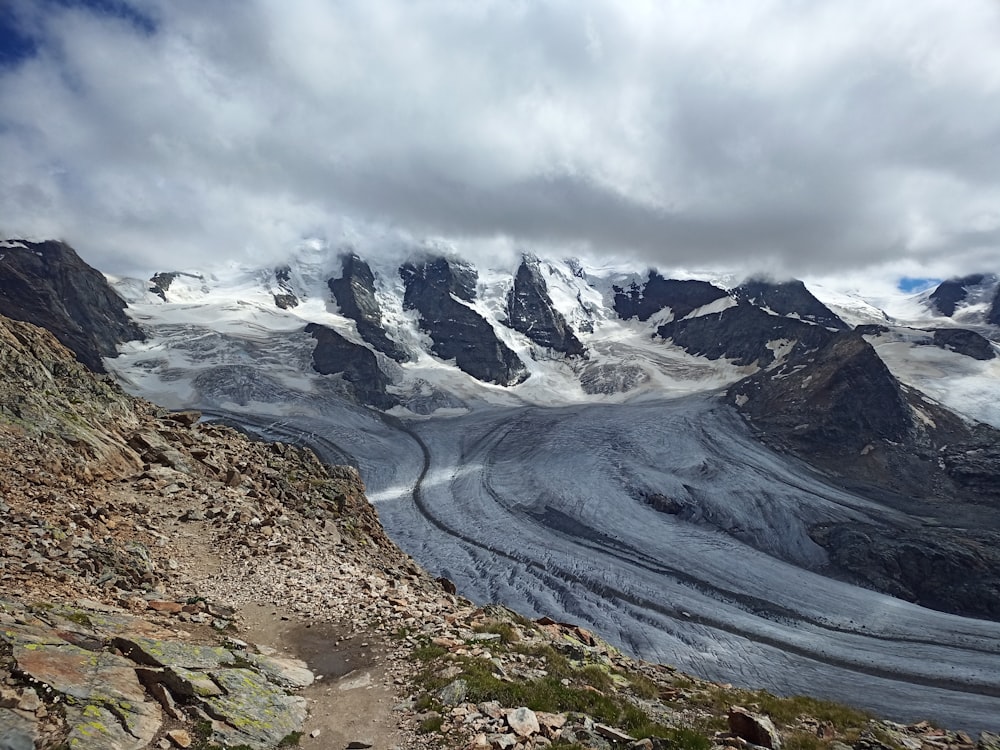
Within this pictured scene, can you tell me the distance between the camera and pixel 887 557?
5278cm

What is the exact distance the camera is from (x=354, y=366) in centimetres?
12419

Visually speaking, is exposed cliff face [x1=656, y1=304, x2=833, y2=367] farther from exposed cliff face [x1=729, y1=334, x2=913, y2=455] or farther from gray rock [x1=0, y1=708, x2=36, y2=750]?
gray rock [x1=0, y1=708, x2=36, y2=750]

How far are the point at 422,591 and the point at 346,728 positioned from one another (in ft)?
27.5

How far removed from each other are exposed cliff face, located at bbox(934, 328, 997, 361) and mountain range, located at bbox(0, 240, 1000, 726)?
635mm

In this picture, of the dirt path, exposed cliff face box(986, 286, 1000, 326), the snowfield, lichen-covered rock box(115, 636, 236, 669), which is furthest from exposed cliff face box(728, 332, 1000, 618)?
exposed cliff face box(986, 286, 1000, 326)

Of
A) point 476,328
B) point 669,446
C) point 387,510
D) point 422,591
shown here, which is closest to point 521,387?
point 476,328

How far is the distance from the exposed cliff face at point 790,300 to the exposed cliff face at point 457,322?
76.2m

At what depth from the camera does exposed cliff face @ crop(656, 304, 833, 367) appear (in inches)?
5453

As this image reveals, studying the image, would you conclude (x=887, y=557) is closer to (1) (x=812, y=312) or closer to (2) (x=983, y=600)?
(2) (x=983, y=600)

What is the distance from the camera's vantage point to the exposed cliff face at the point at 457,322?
15575 cm

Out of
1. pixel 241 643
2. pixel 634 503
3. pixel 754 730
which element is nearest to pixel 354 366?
pixel 634 503

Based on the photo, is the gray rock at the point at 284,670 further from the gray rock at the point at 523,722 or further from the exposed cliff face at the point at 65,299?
the exposed cliff face at the point at 65,299

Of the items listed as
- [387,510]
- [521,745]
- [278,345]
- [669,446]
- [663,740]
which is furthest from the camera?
[278,345]

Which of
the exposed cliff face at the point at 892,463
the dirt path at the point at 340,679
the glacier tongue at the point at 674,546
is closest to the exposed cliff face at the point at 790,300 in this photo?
the exposed cliff face at the point at 892,463
